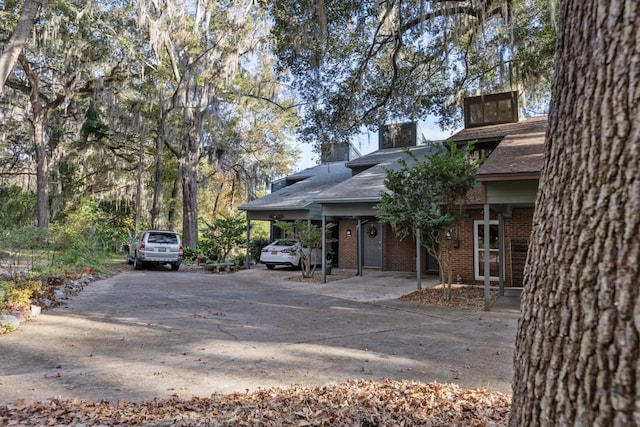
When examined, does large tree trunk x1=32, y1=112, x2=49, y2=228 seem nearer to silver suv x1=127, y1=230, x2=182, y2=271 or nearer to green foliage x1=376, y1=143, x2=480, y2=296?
silver suv x1=127, y1=230, x2=182, y2=271

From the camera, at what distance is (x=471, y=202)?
12.0 m

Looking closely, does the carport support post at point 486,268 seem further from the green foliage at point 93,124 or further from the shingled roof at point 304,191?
the green foliage at point 93,124

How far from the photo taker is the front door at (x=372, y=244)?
16.4 metres

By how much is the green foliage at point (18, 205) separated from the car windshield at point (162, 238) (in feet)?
41.1

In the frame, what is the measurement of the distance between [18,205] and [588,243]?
28543 millimetres

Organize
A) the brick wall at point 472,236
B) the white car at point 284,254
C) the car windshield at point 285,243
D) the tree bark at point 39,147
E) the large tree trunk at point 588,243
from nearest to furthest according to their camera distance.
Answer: the large tree trunk at point 588,243, the brick wall at point 472,236, the white car at point 284,254, the car windshield at point 285,243, the tree bark at point 39,147

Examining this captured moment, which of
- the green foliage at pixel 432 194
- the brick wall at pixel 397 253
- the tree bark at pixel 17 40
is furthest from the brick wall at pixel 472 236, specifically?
the tree bark at pixel 17 40

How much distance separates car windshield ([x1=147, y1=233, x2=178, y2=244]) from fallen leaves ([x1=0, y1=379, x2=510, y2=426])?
13.3 m

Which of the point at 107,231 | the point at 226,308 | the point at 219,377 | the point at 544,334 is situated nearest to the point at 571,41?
the point at 544,334

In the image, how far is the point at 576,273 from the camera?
1545 mm

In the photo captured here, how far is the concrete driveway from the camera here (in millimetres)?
4086

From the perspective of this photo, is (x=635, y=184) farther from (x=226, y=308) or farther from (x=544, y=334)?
(x=226, y=308)

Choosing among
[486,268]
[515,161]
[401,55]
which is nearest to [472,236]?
[486,268]

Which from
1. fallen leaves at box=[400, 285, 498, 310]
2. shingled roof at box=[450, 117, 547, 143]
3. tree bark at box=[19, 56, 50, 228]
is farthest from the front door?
tree bark at box=[19, 56, 50, 228]
